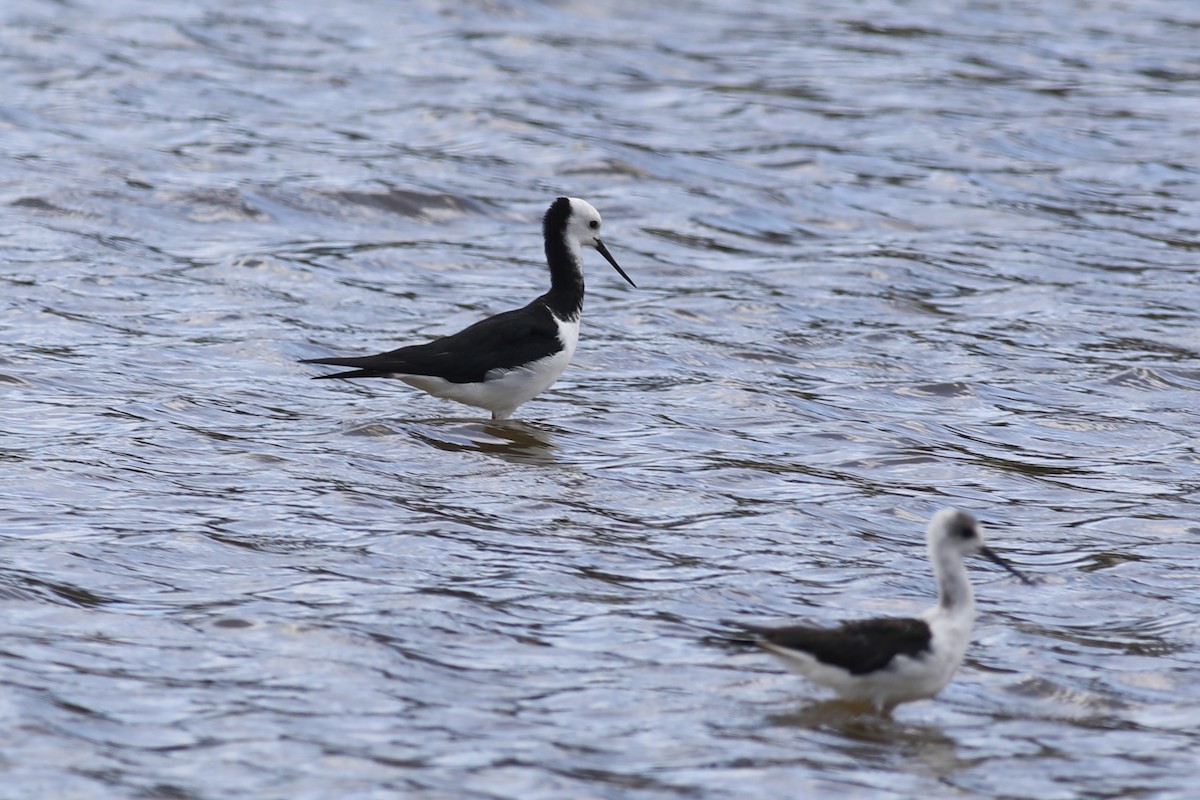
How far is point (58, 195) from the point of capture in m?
16.0

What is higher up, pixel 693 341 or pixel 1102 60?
pixel 1102 60

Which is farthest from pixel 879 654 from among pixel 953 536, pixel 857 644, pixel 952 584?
pixel 953 536

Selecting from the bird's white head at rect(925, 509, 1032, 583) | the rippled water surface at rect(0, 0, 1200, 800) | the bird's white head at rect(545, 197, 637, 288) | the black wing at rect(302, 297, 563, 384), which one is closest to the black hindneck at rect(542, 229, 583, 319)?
the bird's white head at rect(545, 197, 637, 288)

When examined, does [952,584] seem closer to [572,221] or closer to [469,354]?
[469,354]

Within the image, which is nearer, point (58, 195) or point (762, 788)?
point (762, 788)

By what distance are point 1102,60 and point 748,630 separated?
19.4m

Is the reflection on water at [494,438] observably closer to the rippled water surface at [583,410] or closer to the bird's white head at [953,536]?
the rippled water surface at [583,410]

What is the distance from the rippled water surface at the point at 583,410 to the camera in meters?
6.93

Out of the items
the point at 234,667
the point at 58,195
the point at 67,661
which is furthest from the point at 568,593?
the point at 58,195

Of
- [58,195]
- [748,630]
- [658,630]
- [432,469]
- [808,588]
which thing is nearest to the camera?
[748,630]

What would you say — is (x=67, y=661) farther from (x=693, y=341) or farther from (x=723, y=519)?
(x=693, y=341)

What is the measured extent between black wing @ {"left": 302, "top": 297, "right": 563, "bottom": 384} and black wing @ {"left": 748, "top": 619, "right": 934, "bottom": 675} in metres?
4.32

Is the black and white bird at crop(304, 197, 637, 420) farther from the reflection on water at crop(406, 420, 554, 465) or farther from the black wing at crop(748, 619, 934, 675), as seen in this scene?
the black wing at crop(748, 619, 934, 675)

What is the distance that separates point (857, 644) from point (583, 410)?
5285 mm
